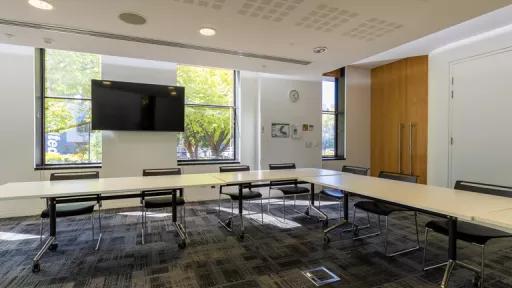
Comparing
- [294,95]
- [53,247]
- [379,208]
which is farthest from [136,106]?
[379,208]

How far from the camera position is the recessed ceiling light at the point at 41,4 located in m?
2.47

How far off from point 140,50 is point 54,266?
288 cm

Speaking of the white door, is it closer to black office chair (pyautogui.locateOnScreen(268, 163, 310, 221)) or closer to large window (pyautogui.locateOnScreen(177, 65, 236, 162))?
black office chair (pyautogui.locateOnScreen(268, 163, 310, 221))

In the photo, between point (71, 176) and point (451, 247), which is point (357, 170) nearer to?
point (451, 247)

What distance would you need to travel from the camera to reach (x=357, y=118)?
6.60 meters

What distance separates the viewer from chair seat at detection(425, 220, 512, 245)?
2234 millimetres

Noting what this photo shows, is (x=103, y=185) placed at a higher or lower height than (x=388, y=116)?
lower

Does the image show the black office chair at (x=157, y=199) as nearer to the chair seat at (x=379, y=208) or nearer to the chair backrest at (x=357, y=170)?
the chair seat at (x=379, y=208)

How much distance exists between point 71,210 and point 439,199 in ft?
12.6

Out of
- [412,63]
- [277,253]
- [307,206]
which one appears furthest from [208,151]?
[412,63]

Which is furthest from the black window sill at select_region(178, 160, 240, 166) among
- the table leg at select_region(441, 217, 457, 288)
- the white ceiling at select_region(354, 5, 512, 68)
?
the table leg at select_region(441, 217, 457, 288)

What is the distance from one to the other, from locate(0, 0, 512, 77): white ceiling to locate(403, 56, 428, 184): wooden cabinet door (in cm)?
220

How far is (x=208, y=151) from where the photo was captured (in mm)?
5758

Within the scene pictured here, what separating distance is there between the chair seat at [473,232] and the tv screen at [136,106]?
4.33 metres
